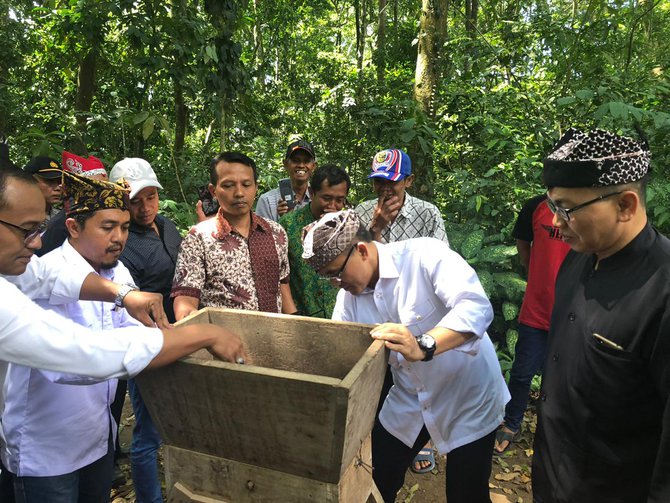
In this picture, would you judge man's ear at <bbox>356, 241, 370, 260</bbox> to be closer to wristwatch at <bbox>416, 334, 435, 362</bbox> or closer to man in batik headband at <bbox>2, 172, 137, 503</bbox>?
wristwatch at <bbox>416, 334, 435, 362</bbox>

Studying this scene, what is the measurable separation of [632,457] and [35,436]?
212cm

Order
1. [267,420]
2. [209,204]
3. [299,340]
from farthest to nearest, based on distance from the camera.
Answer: [209,204], [299,340], [267,420]

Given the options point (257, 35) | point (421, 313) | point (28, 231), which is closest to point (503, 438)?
point (421, 313)

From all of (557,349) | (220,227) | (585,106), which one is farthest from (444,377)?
(585,106)

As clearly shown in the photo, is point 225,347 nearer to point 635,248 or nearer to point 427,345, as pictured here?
point 427,345

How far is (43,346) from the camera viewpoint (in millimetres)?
1268

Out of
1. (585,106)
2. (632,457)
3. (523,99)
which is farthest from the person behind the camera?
(523,99)

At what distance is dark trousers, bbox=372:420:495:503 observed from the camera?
2061 mm

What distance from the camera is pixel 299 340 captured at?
1.90m

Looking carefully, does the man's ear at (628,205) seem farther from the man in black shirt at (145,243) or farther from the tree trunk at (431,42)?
the tree trunk at (431,42)

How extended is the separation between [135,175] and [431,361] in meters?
2.06

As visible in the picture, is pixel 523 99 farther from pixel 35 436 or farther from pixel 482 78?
pixel 35 436

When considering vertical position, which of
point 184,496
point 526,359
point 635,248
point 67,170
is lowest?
point 526,359

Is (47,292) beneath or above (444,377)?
above
